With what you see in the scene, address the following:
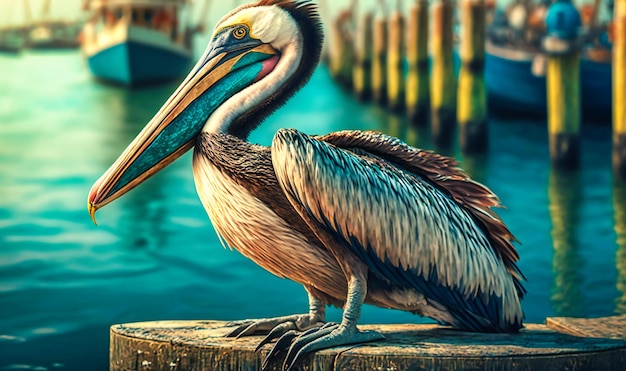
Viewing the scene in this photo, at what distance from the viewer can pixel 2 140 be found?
24.5 meters

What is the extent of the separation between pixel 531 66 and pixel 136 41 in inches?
707

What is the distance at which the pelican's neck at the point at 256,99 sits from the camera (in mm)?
4281

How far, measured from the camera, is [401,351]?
12.8 ft

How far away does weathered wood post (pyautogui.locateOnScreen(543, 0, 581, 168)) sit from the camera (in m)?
12.2

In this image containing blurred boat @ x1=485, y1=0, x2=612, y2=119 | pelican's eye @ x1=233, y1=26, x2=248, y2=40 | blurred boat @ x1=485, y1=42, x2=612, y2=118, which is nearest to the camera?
pelican's eye @ x1=233, y1=26, x2=248, y2=40

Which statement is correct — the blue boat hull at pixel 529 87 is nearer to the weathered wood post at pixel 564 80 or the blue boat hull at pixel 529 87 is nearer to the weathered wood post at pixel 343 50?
the weathered wood post at pixel 564 80

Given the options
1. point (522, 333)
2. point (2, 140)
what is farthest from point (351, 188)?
point (2, 140)

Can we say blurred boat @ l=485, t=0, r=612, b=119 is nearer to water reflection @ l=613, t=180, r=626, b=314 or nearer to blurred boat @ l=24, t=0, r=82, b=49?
water reflection @ l=613, t=180, r=626, b=314

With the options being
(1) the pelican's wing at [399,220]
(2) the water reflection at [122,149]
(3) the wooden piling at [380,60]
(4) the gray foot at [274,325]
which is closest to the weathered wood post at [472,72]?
(2) the water reflection at [122,149]

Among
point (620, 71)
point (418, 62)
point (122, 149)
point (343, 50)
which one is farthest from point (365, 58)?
point (620, 71)

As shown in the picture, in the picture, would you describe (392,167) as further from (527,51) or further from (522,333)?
(527,51)

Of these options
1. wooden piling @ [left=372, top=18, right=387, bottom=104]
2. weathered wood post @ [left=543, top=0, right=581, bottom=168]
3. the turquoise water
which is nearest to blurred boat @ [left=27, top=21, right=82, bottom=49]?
wooden piling @ [left=372, top=18, right=387, bottom=104]

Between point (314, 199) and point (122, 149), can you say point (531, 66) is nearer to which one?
point (122, 149)

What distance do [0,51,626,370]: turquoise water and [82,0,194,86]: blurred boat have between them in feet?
44.7
